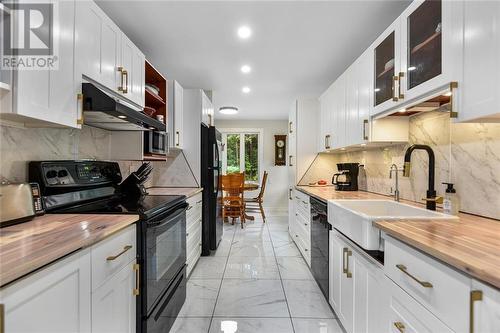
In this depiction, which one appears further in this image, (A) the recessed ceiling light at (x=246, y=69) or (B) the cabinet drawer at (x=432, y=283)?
(A) the recessed ceiling light at (x=246, y=69)

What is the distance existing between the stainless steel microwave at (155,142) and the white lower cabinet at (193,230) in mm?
579

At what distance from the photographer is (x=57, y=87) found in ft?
4.07

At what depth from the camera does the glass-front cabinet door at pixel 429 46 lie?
121 cm

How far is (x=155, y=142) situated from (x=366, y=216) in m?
1.88

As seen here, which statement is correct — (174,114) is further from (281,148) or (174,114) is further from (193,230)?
(281,148)

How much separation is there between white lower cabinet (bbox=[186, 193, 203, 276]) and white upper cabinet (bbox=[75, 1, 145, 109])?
46.3 inches

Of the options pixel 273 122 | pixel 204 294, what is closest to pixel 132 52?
pixel 204 294

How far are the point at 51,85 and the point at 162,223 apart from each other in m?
0.95

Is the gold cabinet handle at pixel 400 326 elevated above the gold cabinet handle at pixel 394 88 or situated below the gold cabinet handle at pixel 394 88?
below

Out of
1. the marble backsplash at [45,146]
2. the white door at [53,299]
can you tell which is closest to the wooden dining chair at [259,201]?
the marble backsplash at [45,146]

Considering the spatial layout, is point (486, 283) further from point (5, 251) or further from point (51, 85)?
point (51, 85)

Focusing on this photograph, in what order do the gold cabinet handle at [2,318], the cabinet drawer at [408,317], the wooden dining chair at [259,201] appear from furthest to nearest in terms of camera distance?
the wooden dining chair at [259,201]
the cabinet drawer at [408,317]
the gold cabinet handle at [2,318]

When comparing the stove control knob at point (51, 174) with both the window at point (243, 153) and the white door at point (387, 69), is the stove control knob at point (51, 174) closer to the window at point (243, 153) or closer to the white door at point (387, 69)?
the white door at point (387, 69)

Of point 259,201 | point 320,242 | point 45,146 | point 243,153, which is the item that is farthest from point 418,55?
point 243,153
